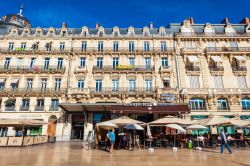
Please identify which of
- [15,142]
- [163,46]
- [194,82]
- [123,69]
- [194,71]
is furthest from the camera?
[163,46]

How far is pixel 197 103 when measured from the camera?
25.6 m

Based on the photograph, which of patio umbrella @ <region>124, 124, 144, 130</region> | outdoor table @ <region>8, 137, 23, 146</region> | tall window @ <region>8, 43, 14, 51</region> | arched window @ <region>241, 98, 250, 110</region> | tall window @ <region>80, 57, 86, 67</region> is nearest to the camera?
patio umbrella @ <region>124, 124, 144, 130</region>

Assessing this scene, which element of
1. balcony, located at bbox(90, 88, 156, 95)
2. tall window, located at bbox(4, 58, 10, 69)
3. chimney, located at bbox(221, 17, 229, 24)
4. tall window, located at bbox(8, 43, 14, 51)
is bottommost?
balcony, located at bbox(90, 88, 156, 95)

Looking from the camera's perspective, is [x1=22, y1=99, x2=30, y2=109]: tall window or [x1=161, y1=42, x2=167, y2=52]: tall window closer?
[x1=22, y1=99, x2=30, y2=109]: tall window

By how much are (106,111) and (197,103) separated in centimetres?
1207

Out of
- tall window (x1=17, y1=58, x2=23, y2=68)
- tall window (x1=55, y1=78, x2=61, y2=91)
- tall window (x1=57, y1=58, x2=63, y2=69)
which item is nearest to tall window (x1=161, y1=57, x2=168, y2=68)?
tall window (x1=57, y1=58, x2=63, y2=69)

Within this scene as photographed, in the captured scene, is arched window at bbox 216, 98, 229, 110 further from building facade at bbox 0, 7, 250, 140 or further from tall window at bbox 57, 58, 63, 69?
tall window at bbox 57, 58, 63, 69

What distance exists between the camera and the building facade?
25391 mm

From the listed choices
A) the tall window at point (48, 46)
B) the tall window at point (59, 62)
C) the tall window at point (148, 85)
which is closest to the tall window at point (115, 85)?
the tall window at point (148, 85)

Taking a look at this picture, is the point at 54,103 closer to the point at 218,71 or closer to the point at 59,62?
the point at 59,62

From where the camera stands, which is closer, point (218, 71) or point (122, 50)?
point (218, 71)

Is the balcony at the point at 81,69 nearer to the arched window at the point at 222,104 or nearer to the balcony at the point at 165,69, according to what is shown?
the balcony at the point at 165,69

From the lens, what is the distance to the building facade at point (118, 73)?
1000 inches

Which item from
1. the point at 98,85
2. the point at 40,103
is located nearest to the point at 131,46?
the point at 98,85
